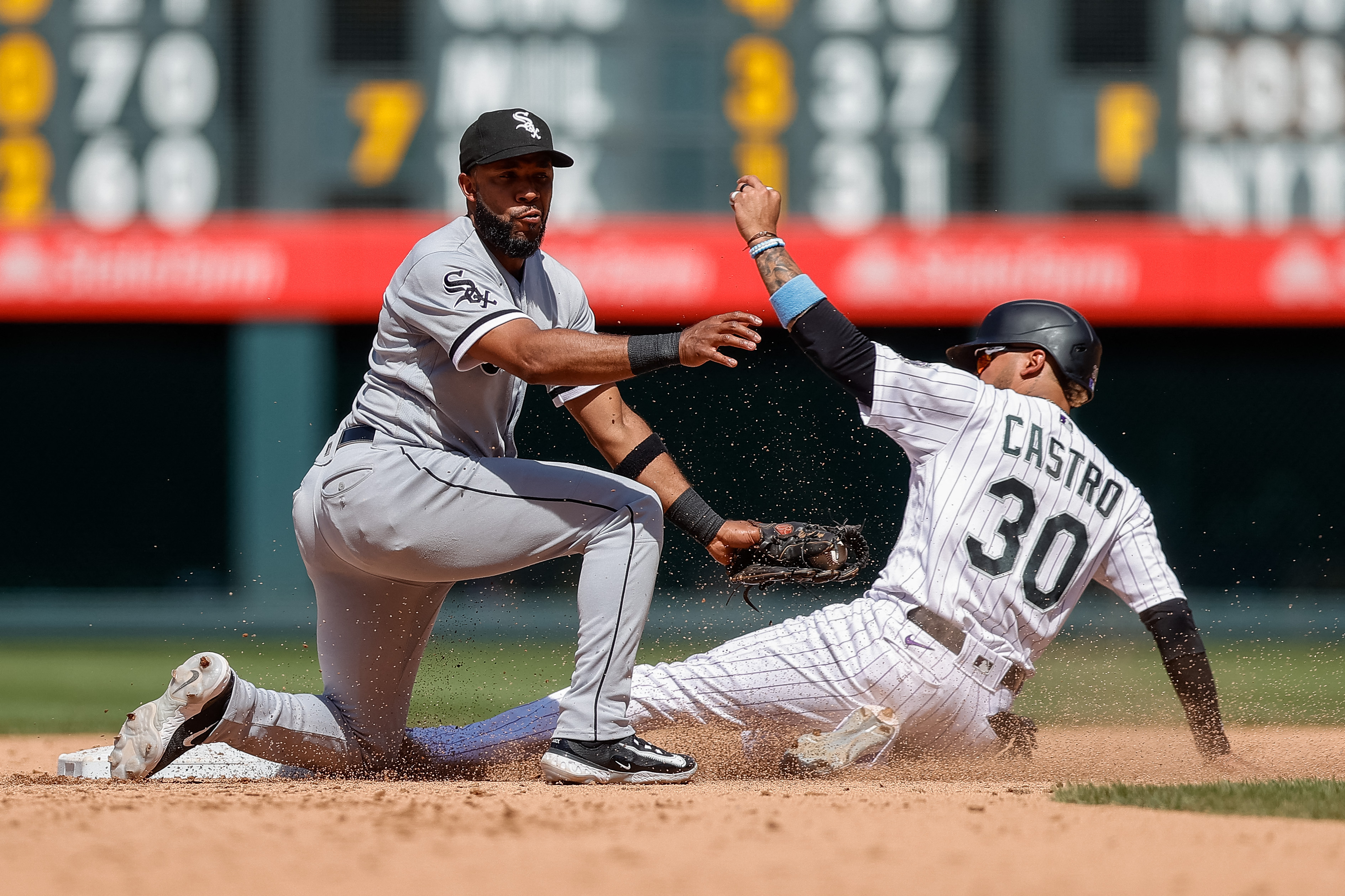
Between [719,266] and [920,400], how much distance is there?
23.0 feet

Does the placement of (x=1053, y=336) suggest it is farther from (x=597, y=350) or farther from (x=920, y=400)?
(x=597, y=350)

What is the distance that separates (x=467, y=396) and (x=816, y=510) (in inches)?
210

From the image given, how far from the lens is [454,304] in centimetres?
323

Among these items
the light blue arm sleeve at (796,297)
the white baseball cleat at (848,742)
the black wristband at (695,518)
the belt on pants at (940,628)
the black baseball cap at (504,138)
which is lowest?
the white baseball cleat at (848,742)

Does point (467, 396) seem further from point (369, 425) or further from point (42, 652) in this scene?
point (42, 652)

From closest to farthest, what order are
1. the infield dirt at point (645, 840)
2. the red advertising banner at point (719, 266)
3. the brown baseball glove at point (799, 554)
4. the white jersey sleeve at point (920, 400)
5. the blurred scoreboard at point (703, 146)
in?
the infield dirt at point (645, 840) → the white jersey sleeve at point (920, 400) → the brown baseball glove at point (799, 554) → the blurred scoreboard at point (703, 146) → the red advertising banner at point (719, 266)

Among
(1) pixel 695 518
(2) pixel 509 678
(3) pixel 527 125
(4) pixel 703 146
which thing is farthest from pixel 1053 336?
(4) pixel 703 146

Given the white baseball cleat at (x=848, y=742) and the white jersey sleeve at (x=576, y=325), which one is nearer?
the white baseball cleat at (x=848, y=742)

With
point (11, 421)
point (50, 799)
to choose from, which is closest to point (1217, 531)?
point (11, 421)

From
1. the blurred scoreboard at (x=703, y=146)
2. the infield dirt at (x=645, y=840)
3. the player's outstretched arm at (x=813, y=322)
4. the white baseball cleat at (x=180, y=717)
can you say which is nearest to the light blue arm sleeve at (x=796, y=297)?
the player's outstretched arm at (x=813, y=322)

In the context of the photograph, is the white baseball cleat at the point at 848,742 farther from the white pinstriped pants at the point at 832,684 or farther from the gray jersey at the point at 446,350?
the gray jersey at the point at 446,350

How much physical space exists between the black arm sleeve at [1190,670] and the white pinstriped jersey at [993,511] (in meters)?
0.05

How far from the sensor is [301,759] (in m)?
3.55

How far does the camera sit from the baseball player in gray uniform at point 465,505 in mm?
3227
